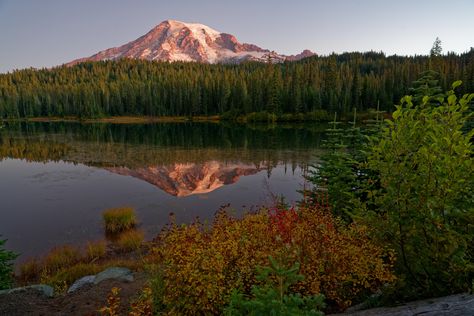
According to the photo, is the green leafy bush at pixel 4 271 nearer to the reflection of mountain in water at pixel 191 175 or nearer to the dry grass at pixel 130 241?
the dry grass at pixel 130 241

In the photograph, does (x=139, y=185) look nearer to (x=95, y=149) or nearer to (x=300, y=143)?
(x=95, y=149)

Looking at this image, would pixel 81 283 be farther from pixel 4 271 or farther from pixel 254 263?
pixel 254 263

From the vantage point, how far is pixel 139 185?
99.7 feet

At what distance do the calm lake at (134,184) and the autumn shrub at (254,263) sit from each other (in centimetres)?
801

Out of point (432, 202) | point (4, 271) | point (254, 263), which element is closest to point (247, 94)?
point (4, 271)

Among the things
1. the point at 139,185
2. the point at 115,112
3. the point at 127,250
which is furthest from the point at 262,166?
the point at 115,112

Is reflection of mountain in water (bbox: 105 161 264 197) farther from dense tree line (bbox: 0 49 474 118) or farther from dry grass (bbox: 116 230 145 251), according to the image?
dense tree line (bbox: 0 49 474 118)

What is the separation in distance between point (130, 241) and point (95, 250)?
1.83 meters

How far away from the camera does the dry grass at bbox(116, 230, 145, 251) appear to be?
1725cm

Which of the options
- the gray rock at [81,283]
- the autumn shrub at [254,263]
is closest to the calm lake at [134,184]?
the gray rock at [81,283]

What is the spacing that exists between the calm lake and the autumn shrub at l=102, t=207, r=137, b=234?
62 centimetres

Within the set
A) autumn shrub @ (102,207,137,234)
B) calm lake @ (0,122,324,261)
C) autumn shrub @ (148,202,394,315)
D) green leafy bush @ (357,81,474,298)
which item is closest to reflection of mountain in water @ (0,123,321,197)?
calm lake @ (0,122,324,261)

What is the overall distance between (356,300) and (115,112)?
515ft

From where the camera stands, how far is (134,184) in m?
30.8
